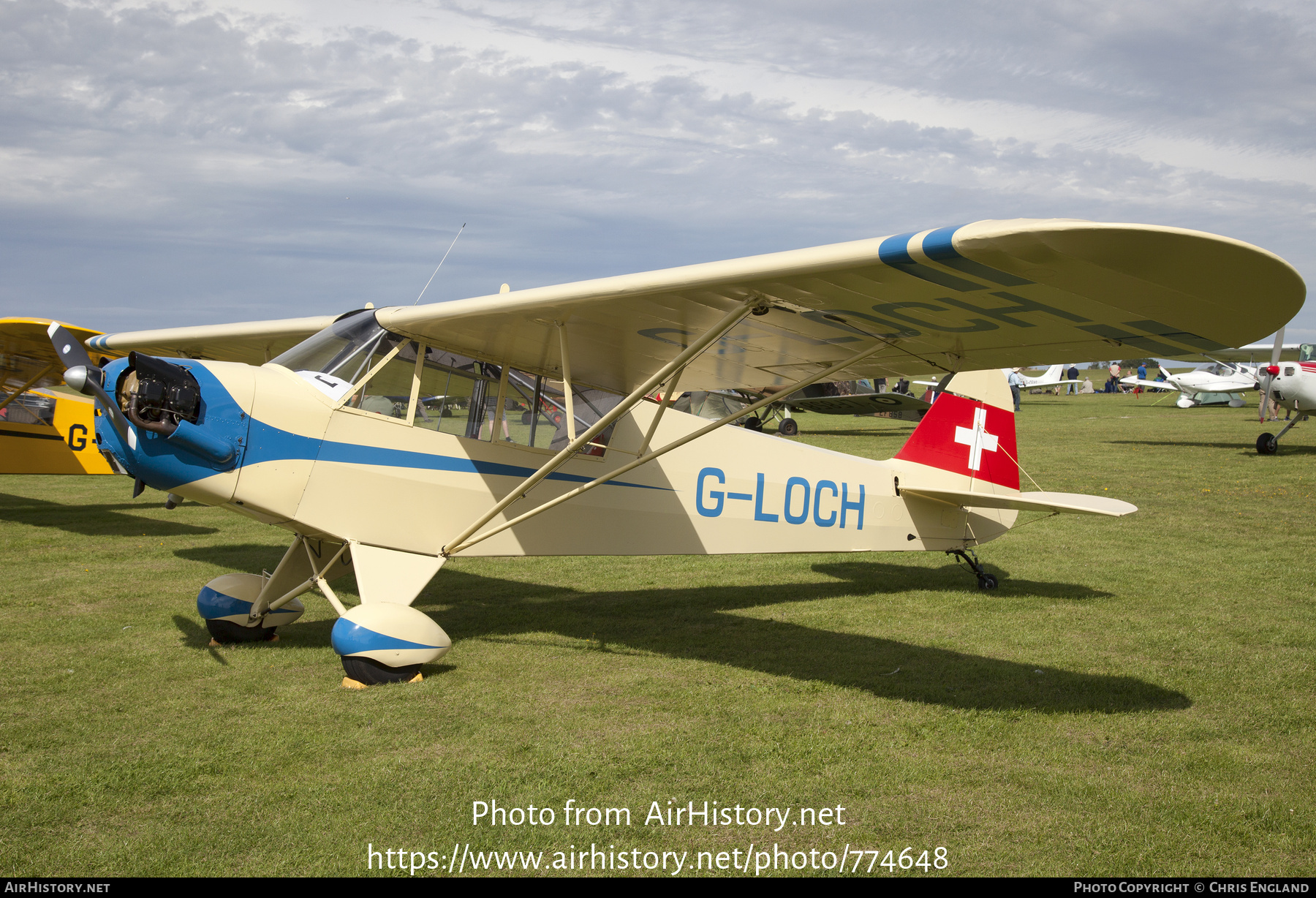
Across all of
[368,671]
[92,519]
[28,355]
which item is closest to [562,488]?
[368,671]

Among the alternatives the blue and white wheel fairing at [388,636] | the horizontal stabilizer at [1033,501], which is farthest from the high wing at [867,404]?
the blue and white wheel fairing at [388,636]

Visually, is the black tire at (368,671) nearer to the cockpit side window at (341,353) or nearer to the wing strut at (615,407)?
the wing strut at (615,407)

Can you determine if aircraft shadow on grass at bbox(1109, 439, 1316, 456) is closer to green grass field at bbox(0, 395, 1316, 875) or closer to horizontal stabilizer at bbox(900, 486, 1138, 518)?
green grass field at bbox(0, 395, 1316, 875)

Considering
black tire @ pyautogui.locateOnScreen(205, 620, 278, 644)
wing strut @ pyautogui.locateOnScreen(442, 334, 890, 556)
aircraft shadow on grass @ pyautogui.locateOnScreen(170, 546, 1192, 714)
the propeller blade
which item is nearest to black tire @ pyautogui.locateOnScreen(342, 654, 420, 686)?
wing strut @ pyautogui.locateOnScreen(442, 334, 890, 556)

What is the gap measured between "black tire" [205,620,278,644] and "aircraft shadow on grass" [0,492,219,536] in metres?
5.56

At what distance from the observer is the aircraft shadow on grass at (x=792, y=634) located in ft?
16.4

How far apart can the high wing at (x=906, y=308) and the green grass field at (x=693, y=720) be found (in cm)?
195

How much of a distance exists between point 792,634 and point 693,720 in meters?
2.08

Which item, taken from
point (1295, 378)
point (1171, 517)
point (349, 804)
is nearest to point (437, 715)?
point (349, 804)

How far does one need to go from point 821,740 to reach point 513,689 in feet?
5.94

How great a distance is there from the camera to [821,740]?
4246 mm

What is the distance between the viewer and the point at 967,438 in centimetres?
810

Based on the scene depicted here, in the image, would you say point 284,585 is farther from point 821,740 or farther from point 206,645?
point 821,740

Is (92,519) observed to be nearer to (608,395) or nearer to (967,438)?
A: (608,395)
